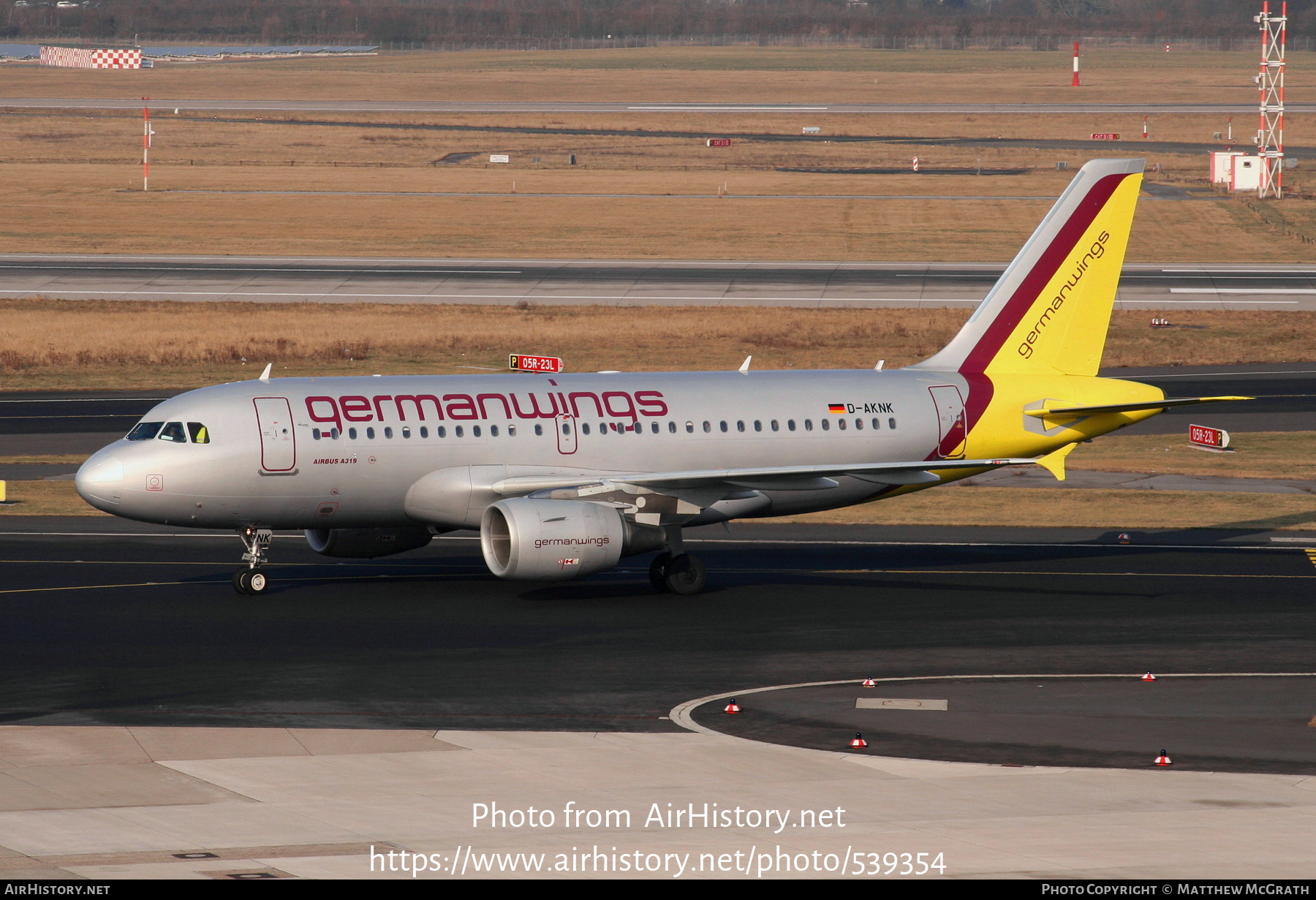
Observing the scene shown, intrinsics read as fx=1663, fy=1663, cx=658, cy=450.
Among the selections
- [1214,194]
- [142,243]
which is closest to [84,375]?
[142,243]

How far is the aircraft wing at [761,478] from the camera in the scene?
3659 cm

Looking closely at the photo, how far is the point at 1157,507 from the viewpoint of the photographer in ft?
161

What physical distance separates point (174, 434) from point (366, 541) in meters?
5.24

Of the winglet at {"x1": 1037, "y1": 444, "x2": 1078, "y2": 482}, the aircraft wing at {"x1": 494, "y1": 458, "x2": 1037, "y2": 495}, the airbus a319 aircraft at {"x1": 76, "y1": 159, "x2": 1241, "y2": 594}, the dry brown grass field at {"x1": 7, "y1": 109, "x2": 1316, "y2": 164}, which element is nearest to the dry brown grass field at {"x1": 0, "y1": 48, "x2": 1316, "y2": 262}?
the dry brown grass field at {"x1": 7, "y1": 109, "x2": 1316, "y2": 164}

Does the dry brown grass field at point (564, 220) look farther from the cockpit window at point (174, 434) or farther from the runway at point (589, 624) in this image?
the cockpit window at point (174, 434)

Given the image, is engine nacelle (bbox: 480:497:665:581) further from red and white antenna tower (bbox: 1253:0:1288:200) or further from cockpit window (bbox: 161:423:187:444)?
red and white antenna tower (bbox: 1253:0:1288:200)

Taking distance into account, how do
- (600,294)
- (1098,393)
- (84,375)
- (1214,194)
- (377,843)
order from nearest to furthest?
(377,843)
(1098,393)
(84,375)
(600,294)
(1214,194)

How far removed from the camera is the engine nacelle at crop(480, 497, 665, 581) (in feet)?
115

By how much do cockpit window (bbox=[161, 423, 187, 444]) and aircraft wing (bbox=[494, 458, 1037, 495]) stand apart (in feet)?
22.7

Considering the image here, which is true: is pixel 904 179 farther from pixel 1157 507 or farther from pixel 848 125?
pixel 1157 507

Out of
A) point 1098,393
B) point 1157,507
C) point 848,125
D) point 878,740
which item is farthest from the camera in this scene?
point 848,125

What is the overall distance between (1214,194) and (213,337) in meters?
88.9

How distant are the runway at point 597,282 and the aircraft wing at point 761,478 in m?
50.9

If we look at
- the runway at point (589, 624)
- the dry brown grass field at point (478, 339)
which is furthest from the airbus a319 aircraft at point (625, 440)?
the dry brown grass field at point (478, 339)
